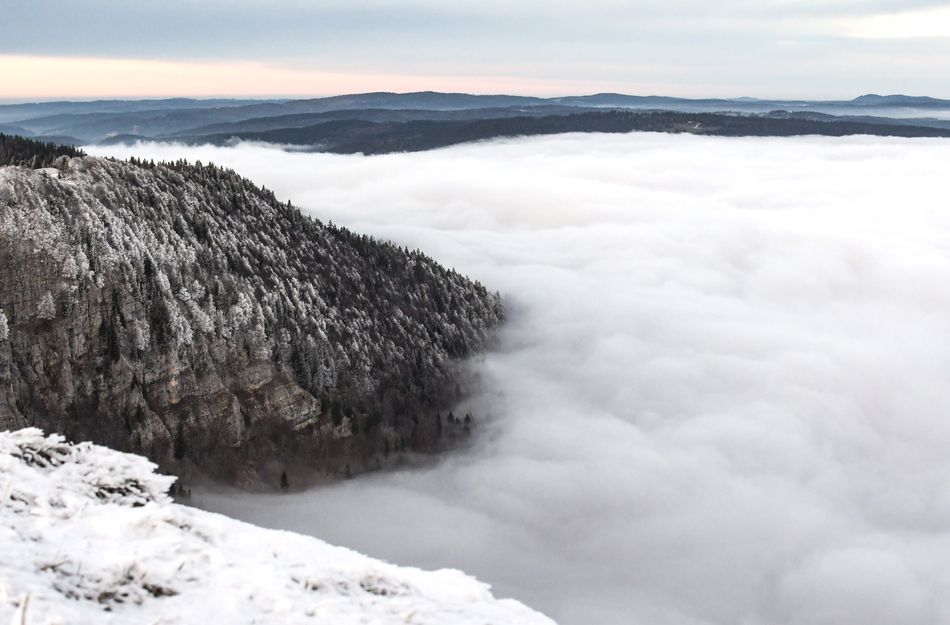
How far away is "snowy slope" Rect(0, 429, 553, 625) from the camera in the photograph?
896 inches

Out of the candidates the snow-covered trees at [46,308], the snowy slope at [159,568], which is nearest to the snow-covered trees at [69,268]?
the snow-covered trees at [46,308]

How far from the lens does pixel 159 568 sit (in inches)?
977

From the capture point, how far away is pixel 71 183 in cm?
16862

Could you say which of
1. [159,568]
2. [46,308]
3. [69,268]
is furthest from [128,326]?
[159,568]

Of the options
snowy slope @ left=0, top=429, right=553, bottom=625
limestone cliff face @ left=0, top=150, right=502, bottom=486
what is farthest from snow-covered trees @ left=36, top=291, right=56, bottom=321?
snowy slope @ left=0, top=429, right=553, bottom=625

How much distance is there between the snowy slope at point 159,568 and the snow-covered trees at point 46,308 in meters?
143

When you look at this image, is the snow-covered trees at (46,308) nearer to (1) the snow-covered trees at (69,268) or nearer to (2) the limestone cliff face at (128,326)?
(2) the limestone cliff face at (128,326)

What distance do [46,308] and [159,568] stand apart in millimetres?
155205

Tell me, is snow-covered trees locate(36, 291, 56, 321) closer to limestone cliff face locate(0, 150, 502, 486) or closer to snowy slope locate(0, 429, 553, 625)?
limestone cliff face locate(0, 150, 502, 486)

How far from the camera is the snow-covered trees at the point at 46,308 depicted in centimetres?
15538

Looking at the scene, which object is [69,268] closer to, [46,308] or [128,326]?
[46,308]

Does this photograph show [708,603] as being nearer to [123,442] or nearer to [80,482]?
[123,442]

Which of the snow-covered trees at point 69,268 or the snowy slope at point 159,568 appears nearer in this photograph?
the snowy slope at point 159,568

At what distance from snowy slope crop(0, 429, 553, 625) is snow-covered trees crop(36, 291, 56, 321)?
143 m
